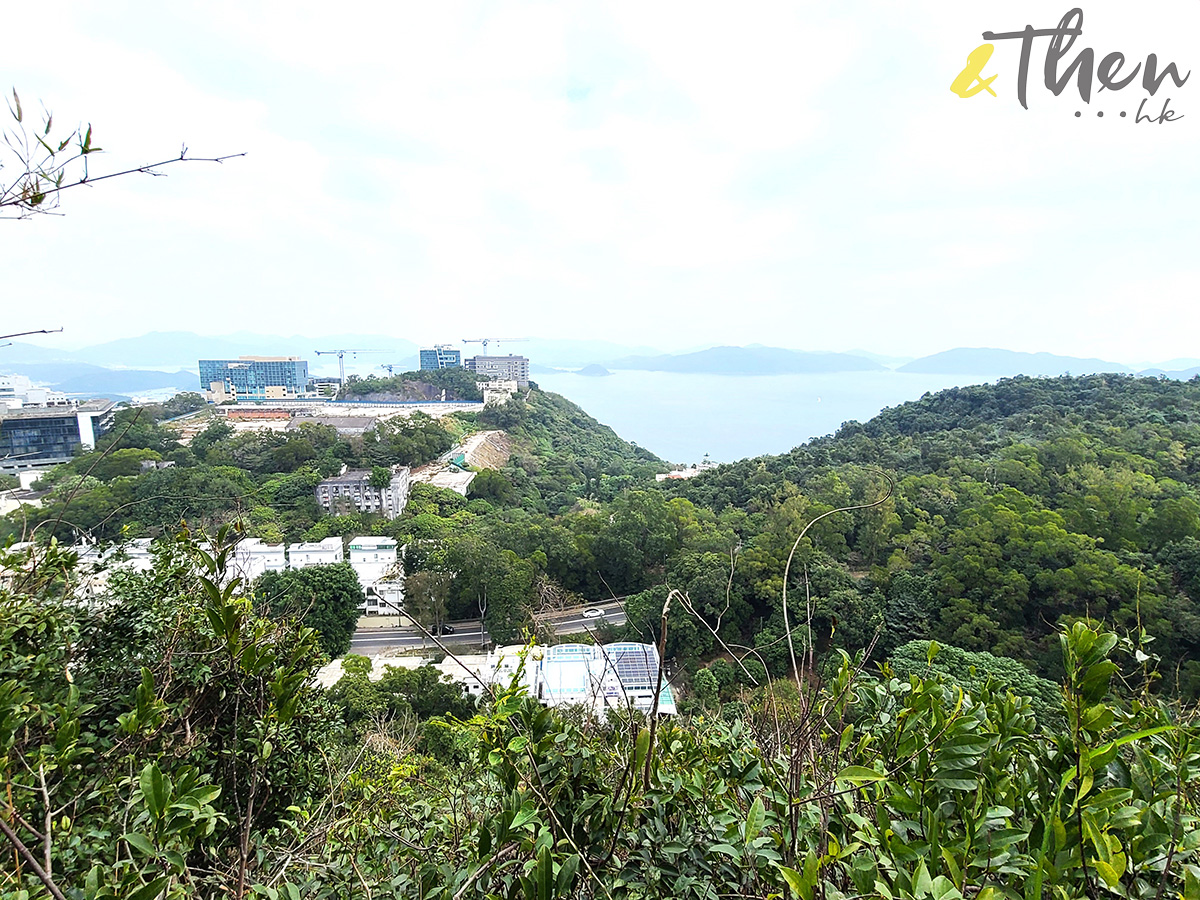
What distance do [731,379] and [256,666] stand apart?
70.9 meters

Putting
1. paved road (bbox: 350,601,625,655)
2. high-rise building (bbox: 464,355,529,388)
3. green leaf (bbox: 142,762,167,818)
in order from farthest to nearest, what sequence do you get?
high-rise building (bbox: 464,355,529,388)
paved road (bbox: 350,601,625,655)
green leaf (bbox: 142,762,167,818)

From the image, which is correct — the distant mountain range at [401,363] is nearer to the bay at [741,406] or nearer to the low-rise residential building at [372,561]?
the bay at [741,406]

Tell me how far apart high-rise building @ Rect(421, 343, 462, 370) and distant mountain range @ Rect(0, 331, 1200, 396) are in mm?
10867

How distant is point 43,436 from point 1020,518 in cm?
2686

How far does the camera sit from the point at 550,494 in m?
20.5

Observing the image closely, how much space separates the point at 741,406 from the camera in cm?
4578

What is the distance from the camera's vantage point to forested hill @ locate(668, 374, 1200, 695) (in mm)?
7324

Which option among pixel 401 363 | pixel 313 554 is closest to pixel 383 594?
pixel 313 554

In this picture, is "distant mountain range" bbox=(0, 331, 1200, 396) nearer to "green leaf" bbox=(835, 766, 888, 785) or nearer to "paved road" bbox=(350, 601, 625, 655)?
"paved road" bbox=(350, 601, 625, 655)

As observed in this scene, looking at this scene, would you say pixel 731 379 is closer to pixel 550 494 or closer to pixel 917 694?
pixel 550 494

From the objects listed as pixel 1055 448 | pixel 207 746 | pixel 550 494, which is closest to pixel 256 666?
pixel 207 746

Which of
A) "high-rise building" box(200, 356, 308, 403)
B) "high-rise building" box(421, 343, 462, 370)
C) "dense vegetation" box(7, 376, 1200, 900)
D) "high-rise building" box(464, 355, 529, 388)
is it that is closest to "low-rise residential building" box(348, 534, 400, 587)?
"dense vegetation" box(7, 376, 1200, 900)

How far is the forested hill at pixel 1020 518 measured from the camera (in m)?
7.32

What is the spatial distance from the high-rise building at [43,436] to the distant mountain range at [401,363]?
20.2 m
